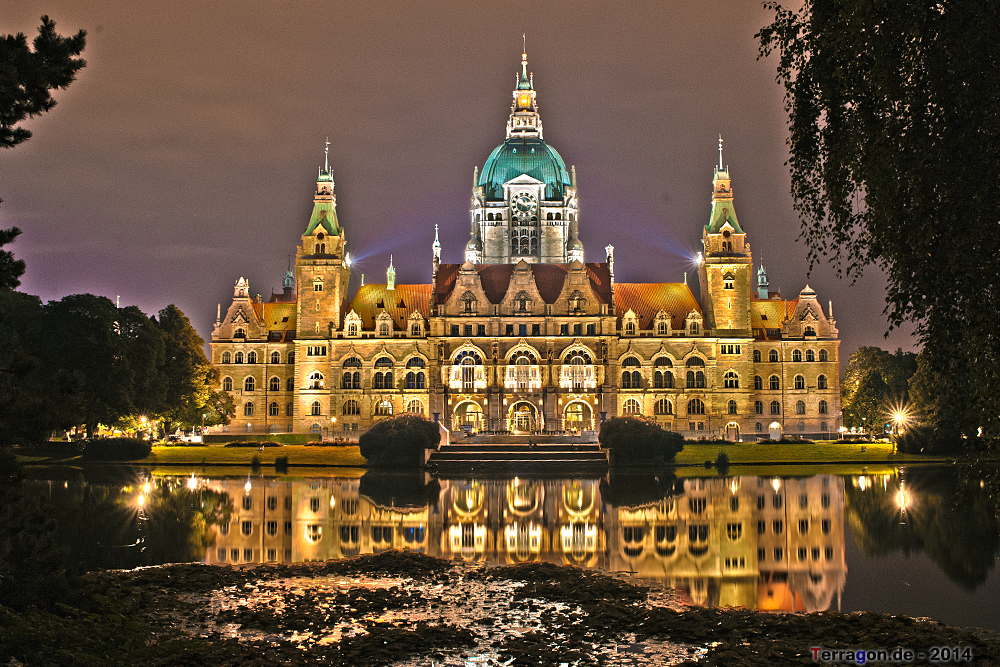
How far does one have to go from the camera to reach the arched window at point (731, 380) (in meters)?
85.1

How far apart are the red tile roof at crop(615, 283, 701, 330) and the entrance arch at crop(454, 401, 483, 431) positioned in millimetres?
16590

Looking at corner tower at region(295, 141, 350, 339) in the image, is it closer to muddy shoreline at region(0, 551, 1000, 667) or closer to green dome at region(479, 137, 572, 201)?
green dome at region(479, 137, 572, 201)

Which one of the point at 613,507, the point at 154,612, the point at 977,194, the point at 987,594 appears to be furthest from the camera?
the point at 613,507

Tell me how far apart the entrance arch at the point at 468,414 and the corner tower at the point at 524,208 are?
97.8 ft

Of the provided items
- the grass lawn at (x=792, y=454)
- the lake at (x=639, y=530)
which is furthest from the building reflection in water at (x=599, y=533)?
the grass lawn at (x=792, y=454)

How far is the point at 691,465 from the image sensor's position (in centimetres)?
5744

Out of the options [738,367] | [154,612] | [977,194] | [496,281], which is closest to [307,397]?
[496,281]

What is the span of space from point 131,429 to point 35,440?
199ft

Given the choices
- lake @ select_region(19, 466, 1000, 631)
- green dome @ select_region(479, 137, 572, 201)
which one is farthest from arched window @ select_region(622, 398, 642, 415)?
lake @ select_region(19, 466, 1000, 631)

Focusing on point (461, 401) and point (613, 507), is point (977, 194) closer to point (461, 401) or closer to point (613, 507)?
point (613, 507)

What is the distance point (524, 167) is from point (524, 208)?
5.95 meters

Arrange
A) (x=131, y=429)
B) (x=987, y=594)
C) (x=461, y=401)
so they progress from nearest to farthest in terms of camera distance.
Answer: (x=987, y=594)
(x=131, y=429)
(x=461, y=401)

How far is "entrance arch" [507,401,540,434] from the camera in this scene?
268 ft

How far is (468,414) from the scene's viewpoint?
272ft
